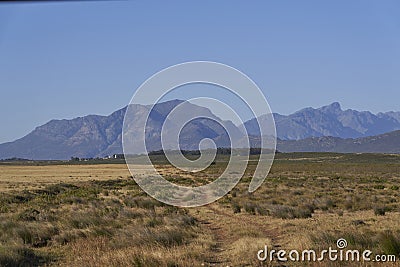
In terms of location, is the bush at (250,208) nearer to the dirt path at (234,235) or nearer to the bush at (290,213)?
the dirt path at (234,235)

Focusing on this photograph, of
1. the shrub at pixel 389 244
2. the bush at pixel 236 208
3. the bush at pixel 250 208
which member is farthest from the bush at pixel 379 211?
the shrub at pixel 389 244

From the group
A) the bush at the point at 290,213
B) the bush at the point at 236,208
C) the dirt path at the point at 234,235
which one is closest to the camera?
the dirt path at the point at 234,235

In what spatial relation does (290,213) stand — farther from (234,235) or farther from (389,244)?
(389,244)

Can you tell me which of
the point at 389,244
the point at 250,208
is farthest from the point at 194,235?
the point at 250,208

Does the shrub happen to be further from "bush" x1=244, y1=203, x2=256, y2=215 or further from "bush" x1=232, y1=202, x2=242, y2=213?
"bush" x1=232, y1=202, x2=242, y2=213

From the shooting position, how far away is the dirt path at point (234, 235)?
509 inches

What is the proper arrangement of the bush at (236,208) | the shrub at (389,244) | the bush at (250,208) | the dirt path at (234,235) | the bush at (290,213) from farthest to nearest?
the bush at (236,208)
the bush at (250,208)
the bush at (290,213)
the dirt path at (234,235)
the shrub at (389,244)

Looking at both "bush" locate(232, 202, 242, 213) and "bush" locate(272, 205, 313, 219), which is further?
"bush" locate(232, 202, 242, 213)

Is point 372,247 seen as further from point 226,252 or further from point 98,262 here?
point 98,262

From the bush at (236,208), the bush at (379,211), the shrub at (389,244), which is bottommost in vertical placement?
the bush at (379,211)

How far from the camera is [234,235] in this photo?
17.1 meters

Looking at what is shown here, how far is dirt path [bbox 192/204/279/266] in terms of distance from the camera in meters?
12.9

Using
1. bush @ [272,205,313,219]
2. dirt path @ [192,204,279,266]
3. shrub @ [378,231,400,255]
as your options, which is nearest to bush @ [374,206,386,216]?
bush @ [272,205,313,219]

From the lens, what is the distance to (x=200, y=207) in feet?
93.5
